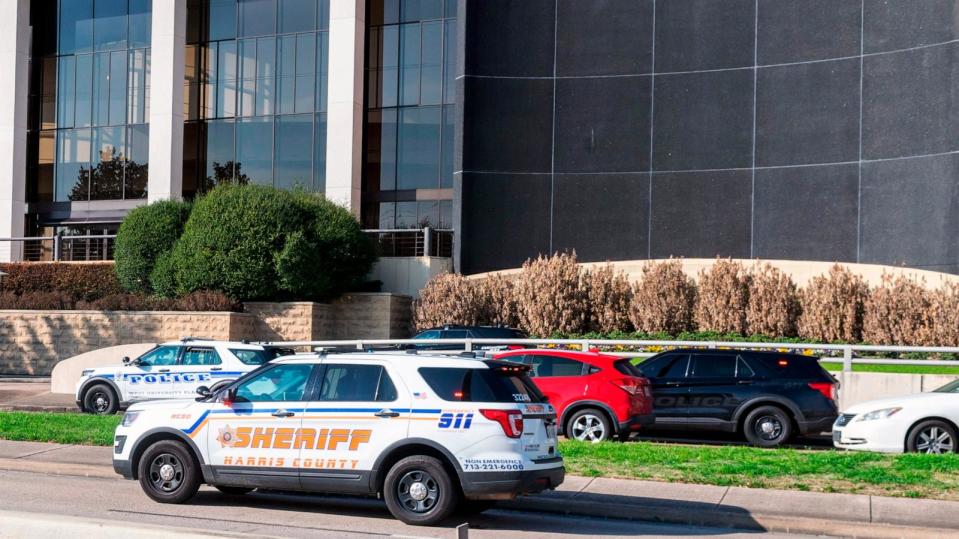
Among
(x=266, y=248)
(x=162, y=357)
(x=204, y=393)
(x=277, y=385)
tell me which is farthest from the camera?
(x=266, y=248)

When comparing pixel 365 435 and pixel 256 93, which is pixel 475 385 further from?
pixel 256 93

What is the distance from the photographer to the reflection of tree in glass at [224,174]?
4084cm

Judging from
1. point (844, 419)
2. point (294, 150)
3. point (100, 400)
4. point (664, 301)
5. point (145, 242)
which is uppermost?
point (294, 150)

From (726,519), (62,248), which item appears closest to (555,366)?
(726,519)

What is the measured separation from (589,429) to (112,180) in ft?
99.7

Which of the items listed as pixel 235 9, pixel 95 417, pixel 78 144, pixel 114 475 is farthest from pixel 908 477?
pixel 78 144

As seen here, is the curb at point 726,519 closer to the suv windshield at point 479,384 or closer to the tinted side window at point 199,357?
the suv windshield at point 479,384

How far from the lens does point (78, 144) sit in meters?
43.7

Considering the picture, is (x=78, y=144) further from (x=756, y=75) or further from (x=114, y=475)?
(x=114, y=475)

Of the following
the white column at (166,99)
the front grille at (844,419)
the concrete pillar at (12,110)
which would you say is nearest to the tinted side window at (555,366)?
the front grille at (844,419)

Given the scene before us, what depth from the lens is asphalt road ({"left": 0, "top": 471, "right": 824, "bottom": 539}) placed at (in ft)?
35.7

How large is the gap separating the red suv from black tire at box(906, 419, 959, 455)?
3847 mm

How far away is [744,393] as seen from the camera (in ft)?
59.7

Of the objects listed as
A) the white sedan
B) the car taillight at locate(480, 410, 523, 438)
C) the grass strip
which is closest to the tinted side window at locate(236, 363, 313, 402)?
the car taillight at locate(480, 410, 523, 438)
